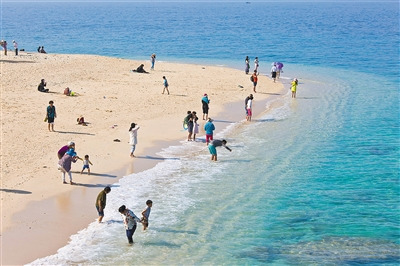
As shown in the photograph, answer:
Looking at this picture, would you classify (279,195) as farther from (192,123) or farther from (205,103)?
(205,103)

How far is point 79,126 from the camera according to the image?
28953mm

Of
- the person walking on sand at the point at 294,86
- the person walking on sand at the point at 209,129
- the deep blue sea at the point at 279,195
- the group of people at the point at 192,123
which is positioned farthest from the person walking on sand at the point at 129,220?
the person walking on sand at the point at 294,86

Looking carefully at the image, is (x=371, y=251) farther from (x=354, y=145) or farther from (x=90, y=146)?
(x=90, y=146)

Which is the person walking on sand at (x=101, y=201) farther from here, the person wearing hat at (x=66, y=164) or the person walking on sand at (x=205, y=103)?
the person walking on sand at (x=205, y=103)

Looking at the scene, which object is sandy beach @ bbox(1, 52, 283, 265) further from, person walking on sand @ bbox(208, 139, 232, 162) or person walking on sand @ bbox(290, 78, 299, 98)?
person walking on sand @ bbox(208, 139, 232, 162)

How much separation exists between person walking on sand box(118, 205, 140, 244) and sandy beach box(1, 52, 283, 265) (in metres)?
1.91

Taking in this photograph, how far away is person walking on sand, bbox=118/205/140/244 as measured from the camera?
16.2 metres

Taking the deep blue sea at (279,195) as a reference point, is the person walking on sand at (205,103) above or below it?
above

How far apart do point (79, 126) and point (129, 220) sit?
1369cm

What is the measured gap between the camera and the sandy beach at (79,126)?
1788 cm

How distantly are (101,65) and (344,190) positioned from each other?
33762 mm

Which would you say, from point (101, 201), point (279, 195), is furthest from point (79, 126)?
point (279, 195)

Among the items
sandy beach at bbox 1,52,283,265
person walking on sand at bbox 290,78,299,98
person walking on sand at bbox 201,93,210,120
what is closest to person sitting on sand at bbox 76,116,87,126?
sandy beach at bbox 1,52,283,265

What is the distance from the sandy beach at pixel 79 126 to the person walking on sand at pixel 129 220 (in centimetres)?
191
